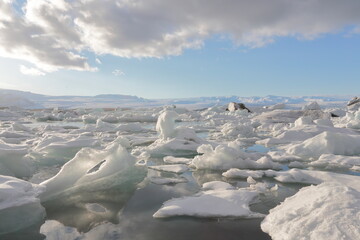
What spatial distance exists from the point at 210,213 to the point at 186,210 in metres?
0.36

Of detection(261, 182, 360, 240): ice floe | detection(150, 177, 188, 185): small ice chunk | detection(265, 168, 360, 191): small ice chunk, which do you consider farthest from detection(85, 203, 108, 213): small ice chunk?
detection(265, 168, 360, 191): small ice chunk

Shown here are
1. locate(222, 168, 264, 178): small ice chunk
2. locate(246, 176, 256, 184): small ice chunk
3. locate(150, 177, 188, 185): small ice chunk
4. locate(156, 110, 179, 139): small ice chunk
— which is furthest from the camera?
locate(156, 110, 179, 139): small ice chunk

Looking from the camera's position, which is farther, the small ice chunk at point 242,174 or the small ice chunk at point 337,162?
the small ice chunk at point 337,162

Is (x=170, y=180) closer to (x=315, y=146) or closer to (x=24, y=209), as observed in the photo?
(x=24, y=209)

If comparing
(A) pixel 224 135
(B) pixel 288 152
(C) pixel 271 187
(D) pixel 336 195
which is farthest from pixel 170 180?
(A) pixel 224 135

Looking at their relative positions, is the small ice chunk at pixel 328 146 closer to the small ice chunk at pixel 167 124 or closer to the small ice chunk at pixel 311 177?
the small ice chunk at pixel 311 177

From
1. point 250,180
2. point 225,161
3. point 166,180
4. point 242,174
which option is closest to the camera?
point 250,180

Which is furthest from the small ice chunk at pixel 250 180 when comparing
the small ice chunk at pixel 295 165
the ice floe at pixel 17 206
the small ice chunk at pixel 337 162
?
the ice floe at pixel 17 206

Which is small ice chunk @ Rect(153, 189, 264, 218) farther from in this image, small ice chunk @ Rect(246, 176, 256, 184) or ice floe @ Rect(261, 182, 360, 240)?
small ice chunk @ Rect(246, 176, 256, 184)

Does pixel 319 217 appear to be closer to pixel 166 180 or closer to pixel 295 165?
pixel 166 180

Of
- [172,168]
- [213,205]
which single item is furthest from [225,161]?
[213,205]

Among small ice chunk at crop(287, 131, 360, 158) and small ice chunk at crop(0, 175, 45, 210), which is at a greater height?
small ice chunk at crop(0, 175, 45, 210)

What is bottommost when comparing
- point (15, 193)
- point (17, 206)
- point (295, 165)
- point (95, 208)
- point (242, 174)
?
point (295, 165)

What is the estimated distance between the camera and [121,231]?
3.63 meters
